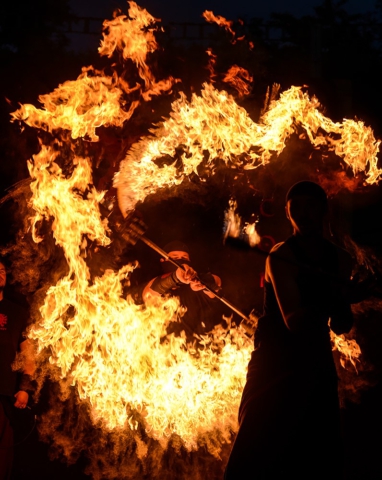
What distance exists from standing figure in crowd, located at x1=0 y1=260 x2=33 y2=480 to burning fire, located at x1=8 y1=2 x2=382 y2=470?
0.20 meters

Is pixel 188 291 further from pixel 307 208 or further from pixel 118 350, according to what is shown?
pixel 307 208

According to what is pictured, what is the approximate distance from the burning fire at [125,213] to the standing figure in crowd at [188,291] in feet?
0.38

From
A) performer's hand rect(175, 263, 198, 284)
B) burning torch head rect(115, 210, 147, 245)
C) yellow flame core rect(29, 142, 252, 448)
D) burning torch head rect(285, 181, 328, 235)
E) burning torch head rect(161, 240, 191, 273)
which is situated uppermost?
burning torch head rect(161, 240, 191, 273)

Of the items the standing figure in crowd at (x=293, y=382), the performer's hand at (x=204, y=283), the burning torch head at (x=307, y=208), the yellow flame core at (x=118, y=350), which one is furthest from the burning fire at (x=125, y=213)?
the burning torch head at (x=307, y=208)

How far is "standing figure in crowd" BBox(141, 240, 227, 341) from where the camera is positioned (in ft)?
16.0

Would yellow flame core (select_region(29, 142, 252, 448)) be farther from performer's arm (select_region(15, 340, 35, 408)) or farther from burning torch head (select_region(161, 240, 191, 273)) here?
burning torch head (select_region(161, 240, 191, 273))

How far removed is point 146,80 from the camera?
570 centimetres

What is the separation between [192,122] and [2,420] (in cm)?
320

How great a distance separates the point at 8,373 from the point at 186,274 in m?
1.74

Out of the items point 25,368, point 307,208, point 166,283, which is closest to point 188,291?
point 166,283

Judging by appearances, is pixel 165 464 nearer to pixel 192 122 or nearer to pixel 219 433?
pixel 219 433

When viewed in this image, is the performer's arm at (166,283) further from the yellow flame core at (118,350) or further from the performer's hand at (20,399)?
the performer's hand at (20,399)

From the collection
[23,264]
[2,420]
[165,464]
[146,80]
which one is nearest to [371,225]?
[146,80]

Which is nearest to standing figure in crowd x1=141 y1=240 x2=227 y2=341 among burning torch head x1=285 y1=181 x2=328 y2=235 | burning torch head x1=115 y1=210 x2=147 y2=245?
burning torch head x1=115 y1=210 x2=147 y2=245
